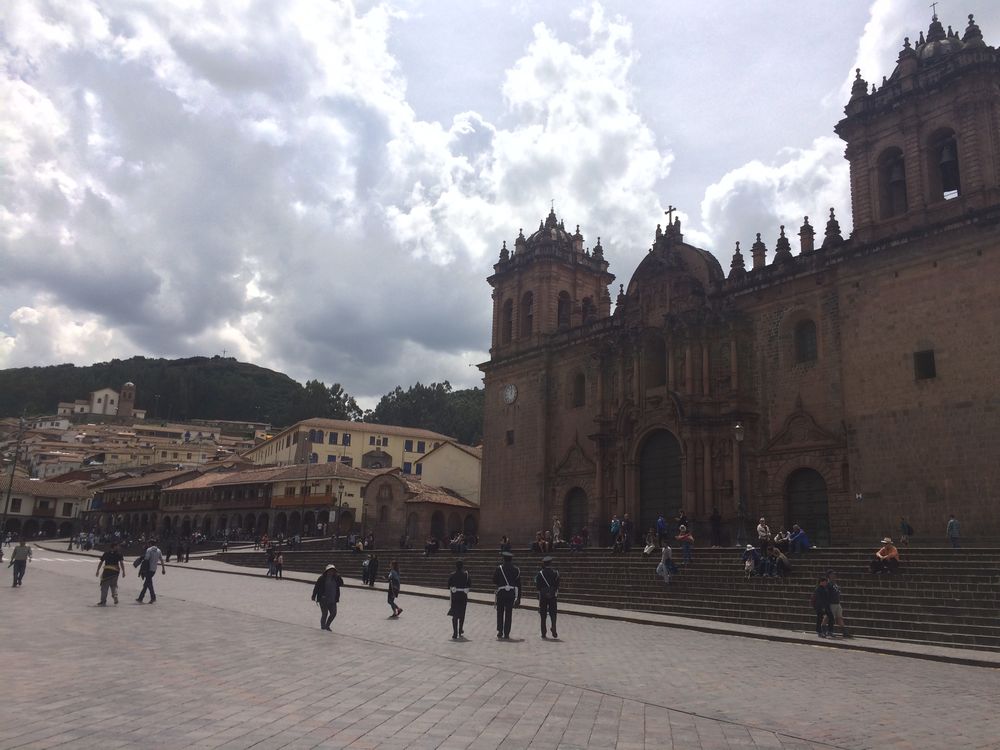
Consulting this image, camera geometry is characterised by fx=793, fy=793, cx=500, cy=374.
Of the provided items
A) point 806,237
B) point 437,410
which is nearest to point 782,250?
point 806,237

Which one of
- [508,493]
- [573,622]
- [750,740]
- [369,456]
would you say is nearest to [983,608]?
[573,622]

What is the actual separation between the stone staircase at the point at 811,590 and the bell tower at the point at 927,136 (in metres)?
11.6

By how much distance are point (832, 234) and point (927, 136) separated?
409cm

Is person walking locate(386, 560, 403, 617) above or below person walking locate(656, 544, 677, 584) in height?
below

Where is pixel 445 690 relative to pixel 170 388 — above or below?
below

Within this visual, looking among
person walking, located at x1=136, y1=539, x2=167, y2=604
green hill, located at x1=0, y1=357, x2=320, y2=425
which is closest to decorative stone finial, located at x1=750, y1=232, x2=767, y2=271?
person walking, located at x1=136, y1=539, x2=167, y2=604

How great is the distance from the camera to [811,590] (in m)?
17.6

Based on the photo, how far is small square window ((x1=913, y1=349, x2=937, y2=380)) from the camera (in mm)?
23484

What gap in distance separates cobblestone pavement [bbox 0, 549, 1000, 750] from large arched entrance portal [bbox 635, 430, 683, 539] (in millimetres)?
15443

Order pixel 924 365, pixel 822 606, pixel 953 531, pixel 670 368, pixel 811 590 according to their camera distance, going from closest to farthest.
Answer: pixel 822 606, pixel 811 590, pixel 953 531, pixel 924 365, pixel 670 368

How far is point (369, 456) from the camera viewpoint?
228 feet

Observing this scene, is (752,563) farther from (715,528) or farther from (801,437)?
(801,437)

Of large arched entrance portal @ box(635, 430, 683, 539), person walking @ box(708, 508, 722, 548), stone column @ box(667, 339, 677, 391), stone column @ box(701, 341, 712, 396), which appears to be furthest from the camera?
stone column @ box(667, 339, 677, 391)

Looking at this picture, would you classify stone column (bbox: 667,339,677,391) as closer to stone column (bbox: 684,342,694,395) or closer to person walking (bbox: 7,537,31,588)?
stone column (bbox: 684,342,694,395)
